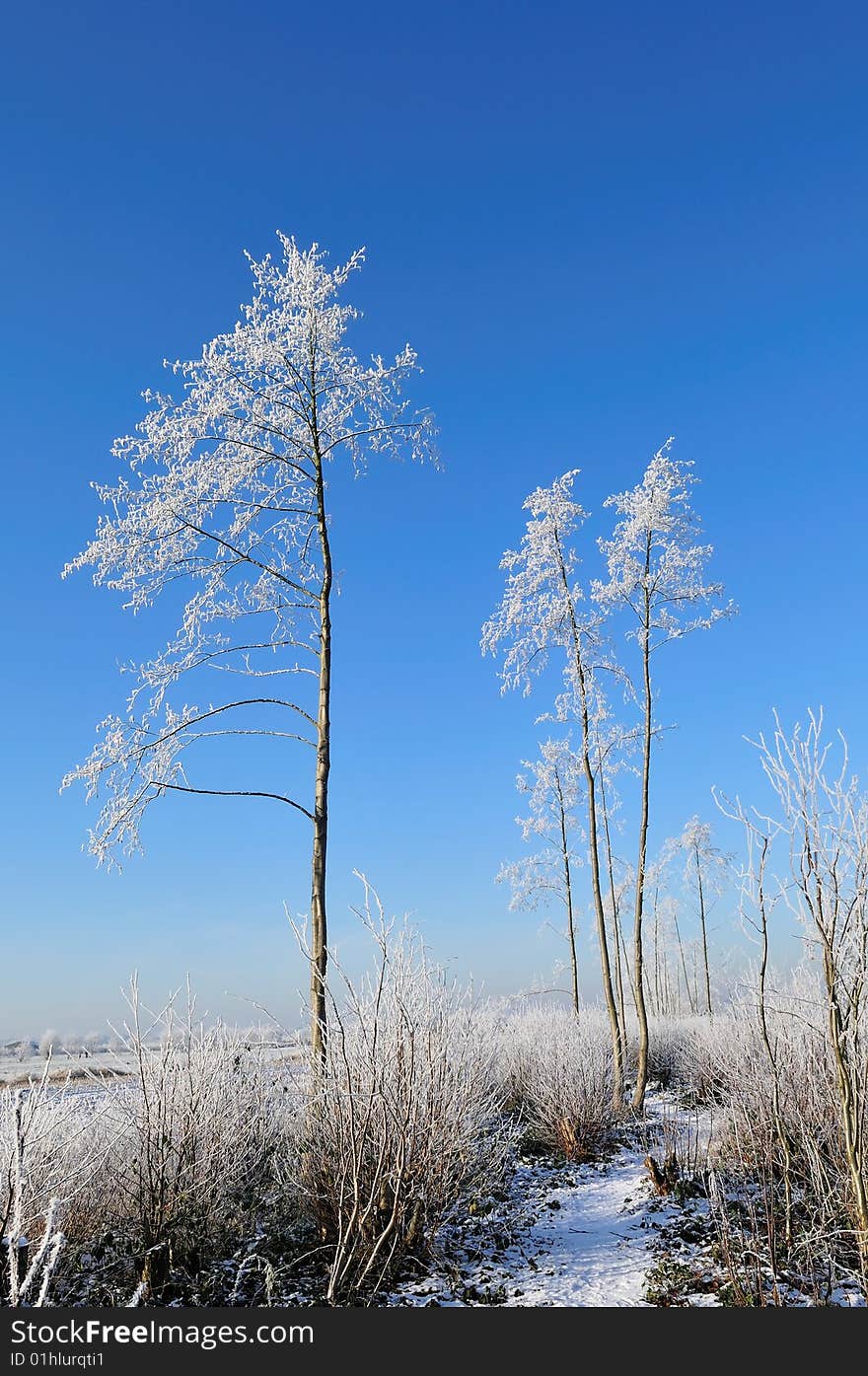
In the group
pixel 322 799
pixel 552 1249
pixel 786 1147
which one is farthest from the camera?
pixel 322 799

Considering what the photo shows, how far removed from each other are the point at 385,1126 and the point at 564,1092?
472cm

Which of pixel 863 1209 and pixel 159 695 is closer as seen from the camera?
pixel 863 1209

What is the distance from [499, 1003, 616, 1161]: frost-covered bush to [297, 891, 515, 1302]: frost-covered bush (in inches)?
131

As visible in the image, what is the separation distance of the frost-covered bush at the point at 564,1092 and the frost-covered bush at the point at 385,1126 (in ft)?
10.9

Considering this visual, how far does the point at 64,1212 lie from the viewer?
531 centimetres

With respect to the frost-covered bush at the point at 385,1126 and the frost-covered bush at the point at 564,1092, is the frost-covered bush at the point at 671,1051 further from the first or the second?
the frost-covered bush at the point at 385,1126

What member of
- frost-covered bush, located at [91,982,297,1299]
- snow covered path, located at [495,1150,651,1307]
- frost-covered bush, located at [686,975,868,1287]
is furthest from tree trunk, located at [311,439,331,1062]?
frost-covered bush, located at [686,975,868,1287]

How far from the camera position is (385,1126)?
5344 mm

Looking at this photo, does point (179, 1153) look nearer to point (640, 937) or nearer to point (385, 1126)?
point (385, 1126)

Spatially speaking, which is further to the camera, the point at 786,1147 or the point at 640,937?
the point at 640,937

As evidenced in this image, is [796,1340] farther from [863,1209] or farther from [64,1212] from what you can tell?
[64,1212]

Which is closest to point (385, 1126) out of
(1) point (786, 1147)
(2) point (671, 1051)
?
(1) point (786, 1147)

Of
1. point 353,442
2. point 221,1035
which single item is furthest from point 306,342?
point 221,1035

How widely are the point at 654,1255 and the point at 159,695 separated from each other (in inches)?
253
